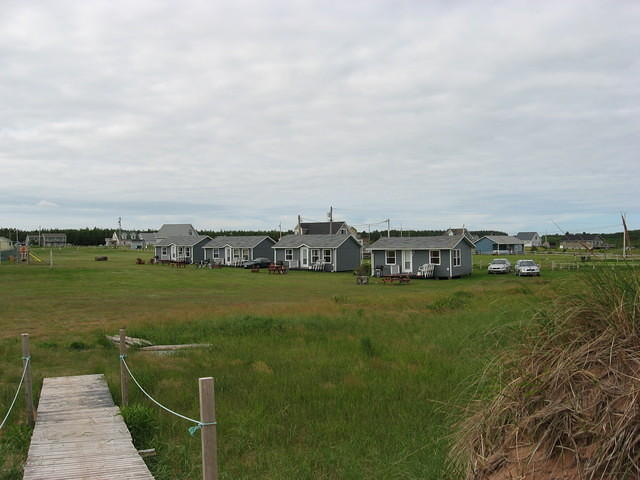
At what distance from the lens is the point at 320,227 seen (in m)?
97.0

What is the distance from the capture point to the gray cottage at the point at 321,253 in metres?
57.3

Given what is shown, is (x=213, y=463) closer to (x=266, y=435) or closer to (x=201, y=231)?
(x=266, y=435)

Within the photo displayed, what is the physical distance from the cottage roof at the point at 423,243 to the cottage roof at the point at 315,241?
660 centimetres

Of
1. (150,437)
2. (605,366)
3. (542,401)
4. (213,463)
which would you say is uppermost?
(605,366)

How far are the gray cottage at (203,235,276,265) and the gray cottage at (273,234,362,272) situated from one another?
4.15 meters

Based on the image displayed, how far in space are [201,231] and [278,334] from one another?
14095cm

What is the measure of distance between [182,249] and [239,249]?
1242 centimetres

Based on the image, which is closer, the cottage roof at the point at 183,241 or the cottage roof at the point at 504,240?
the cottage roof at the point at 183,241

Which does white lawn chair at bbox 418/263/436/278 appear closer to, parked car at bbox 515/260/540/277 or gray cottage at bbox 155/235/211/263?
parked car at bbox 515/260/540/277

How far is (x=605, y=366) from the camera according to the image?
4461mm

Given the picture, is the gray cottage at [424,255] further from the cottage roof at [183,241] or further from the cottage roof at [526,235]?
the cottage roof at [526,235]

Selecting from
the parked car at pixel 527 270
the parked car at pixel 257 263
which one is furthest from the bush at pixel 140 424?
the parked car at pixel 257 263

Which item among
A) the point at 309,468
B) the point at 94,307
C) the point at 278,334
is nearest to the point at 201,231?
the point at 94,307

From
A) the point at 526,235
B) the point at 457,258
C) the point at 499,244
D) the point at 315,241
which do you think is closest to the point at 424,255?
the point at 457,258
